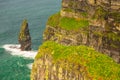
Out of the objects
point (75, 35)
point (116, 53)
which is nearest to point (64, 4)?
point (75, 35)

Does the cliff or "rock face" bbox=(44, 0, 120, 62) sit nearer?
the cliff

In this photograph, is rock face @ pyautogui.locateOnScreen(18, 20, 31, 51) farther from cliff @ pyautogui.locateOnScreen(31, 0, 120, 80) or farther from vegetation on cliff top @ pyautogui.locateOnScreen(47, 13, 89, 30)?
vegetation on cliff top @ pyautogui.locateOnScreen(47, 13, 89, 30)

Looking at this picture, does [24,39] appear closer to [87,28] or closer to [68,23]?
[68,23]

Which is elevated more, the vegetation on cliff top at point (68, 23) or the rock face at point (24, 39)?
the vegetation on cliff top at point (68, 23)

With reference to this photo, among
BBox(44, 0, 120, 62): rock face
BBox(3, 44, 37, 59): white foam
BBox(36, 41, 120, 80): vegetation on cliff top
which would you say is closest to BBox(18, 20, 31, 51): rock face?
BBox(3, 44, 37, 59): white foam

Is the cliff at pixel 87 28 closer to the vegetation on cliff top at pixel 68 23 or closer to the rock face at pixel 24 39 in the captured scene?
the vegetation on cliff top at pixel 68 23

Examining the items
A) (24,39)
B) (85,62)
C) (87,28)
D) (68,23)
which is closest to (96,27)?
(87,28)

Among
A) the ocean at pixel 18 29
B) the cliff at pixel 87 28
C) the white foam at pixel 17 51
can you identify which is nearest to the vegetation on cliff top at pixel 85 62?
the cliff at pixel 87 28
